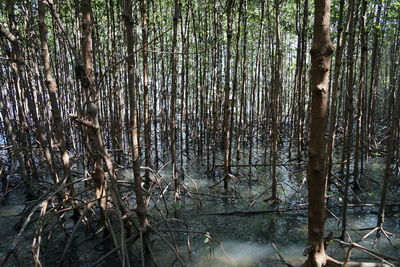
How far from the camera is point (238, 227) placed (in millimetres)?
5023

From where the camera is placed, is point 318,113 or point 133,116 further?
point 133,116

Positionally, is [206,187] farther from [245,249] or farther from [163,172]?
[245,249]

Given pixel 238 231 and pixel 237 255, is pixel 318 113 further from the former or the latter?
pixel 238 231

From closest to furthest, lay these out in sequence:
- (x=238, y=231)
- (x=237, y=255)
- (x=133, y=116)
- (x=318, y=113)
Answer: (x=318, y=113), (x=133, y=116), (x=237, y=255), (x=238, y=231)

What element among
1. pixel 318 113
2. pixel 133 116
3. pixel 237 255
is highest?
pixel 318 113

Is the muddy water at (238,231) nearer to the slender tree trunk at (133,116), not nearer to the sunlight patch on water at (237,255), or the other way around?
the sunlight patch on water at (237,255)

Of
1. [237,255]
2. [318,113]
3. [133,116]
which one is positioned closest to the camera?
[318,113]

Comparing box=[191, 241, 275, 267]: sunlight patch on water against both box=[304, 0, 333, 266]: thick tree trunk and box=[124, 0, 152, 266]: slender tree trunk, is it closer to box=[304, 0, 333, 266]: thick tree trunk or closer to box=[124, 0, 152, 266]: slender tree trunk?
box=[124, 0, 152, 266]: slender tree trunk

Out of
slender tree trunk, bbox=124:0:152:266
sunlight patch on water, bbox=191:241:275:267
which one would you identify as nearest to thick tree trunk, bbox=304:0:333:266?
slender tree trunk, bbox=124:0:152:266

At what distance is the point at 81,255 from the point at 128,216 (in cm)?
120

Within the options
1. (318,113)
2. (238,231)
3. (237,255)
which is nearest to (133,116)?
(318,113)

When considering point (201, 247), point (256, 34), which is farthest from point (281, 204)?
point (256, 34)

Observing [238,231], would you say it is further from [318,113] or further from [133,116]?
[318,113]

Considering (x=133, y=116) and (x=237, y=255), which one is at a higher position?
(x=133, y=116)
